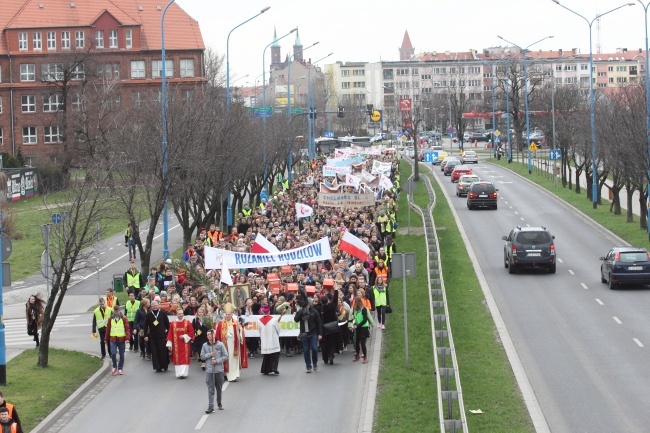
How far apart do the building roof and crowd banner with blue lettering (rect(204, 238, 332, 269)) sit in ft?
222

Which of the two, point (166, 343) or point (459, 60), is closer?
point (166, 343)

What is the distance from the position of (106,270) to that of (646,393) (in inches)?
1053

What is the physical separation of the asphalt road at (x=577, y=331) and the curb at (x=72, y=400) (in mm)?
7517

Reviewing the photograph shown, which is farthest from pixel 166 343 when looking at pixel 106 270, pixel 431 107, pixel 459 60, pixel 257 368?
pixel 459 60

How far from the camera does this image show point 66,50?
286 feet

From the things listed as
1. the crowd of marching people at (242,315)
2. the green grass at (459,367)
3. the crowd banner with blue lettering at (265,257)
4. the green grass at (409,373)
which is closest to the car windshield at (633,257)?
the green grass at (459,367)

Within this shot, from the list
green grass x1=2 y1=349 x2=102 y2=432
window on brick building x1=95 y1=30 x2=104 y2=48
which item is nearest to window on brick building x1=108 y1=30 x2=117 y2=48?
window on brick building x1=95 y1=30 x2=104 y2=48

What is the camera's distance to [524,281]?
33.5 m

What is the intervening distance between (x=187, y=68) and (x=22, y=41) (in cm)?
1284

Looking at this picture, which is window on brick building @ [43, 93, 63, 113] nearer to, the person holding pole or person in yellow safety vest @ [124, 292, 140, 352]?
person in yellow safety vest @ [124, 292, 140, 352]

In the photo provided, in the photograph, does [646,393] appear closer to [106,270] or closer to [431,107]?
[106,270]

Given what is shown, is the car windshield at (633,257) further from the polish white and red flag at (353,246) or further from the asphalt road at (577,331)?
the polish white and red flag at (353,246)

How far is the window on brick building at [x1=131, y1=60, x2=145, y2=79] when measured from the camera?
3639 inches

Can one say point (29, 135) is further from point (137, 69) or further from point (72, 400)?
point (72, 400)
